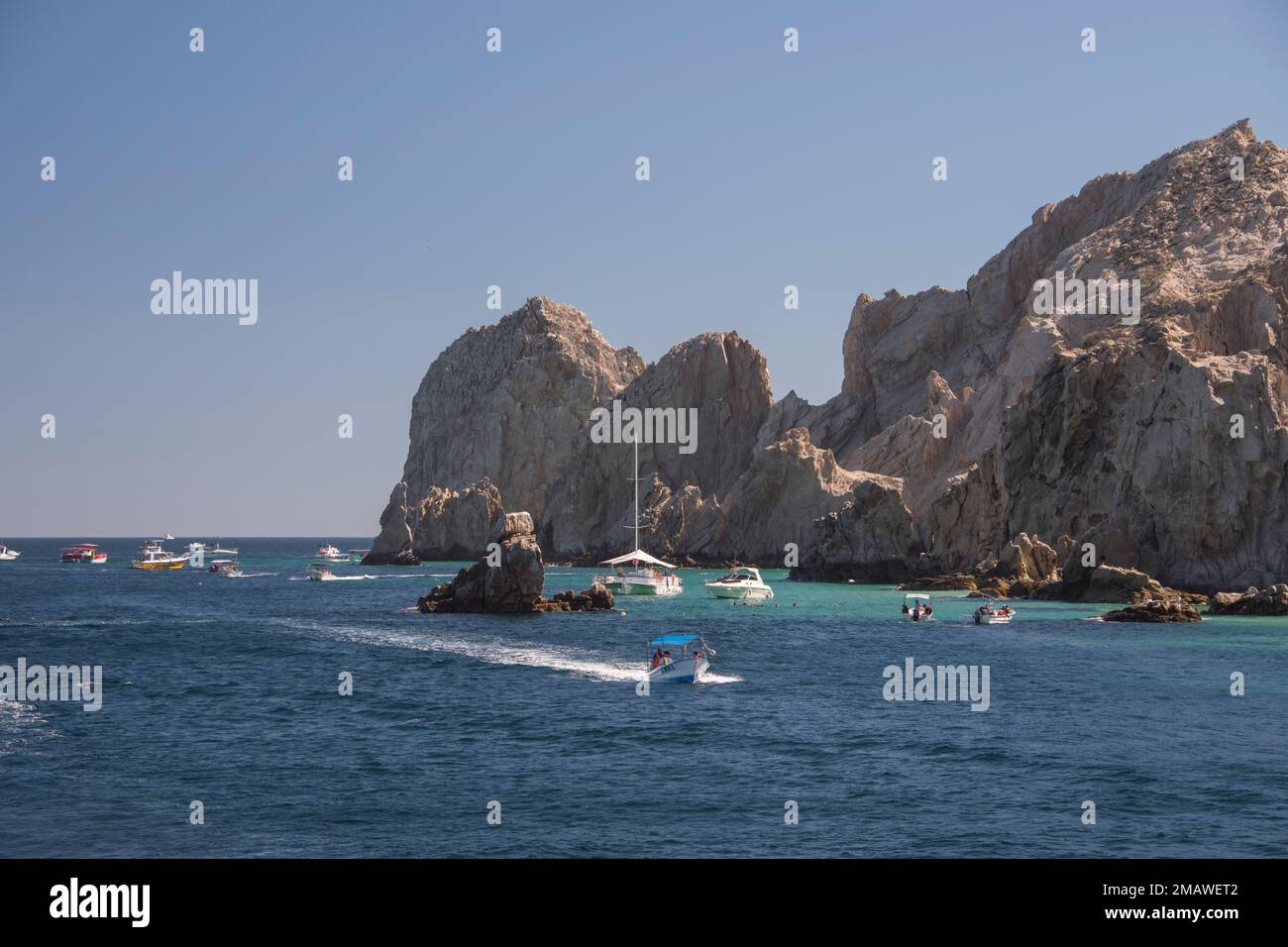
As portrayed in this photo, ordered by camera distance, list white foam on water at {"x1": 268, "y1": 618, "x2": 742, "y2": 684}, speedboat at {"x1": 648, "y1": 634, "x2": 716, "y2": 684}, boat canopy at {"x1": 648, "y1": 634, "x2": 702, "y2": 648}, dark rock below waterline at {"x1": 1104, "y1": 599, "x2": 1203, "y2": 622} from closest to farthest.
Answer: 1. speedboat at {"x1": 648, "y1": 634, "x2": 716, "y2": 684}
2. boat canopy at {"x1": 648, "y1": 634, "x2": 702, "y2": 648}
3. white foam on water at {"x1": 268, "y1": 618, "x2": 742, "y2": 684}
4. dark rock below waterline at {"x1": 1104, "y1": 599, "x2": 1203, "y2": 622}

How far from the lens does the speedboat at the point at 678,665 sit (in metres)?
53.3

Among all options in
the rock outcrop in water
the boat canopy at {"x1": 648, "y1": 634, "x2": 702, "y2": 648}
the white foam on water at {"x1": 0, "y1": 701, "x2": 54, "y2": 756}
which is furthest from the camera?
the rock outcrop in water

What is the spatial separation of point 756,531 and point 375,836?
151 metres

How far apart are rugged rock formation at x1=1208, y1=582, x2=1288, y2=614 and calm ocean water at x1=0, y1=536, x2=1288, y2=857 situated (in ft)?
21.1

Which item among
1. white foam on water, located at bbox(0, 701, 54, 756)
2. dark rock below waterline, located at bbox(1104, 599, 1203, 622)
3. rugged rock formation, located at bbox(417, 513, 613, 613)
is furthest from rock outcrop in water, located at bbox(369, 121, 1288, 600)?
white foam on water, located at bbox(0, 701, 54, 756)

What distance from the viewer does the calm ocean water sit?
2730 cm

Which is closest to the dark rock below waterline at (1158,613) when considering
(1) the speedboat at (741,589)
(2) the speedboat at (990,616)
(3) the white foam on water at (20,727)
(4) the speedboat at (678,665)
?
(2) the speedboat at (990,616)

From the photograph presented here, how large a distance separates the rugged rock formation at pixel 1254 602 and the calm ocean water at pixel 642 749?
644cm

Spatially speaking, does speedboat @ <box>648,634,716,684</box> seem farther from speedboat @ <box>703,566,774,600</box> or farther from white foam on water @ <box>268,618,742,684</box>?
speedboat @ <box>703,566,774,600</box>

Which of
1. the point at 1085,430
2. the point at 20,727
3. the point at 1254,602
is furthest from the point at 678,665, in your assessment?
the point at 1085,430

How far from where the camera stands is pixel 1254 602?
80.6 meters

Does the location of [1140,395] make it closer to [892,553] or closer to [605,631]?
[892,553]

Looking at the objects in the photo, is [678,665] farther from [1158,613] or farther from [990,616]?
[1158,613]

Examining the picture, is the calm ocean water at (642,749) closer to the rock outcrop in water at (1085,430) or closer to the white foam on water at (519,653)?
the white foam on water at (519,653)
